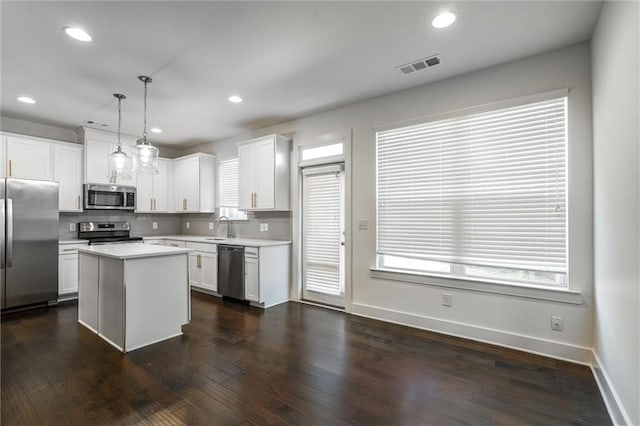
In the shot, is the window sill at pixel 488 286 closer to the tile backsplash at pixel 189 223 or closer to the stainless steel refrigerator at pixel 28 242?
the tile backsplash at pixel 189 223

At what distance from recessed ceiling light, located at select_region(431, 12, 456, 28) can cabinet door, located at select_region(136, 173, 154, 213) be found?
5.57 meters

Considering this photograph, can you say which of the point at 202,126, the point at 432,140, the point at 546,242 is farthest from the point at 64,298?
the point at 546,242

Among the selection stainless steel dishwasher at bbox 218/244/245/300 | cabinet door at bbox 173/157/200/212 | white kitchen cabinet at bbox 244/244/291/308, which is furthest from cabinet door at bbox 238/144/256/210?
cabinet door at bbox 173/157/200/212

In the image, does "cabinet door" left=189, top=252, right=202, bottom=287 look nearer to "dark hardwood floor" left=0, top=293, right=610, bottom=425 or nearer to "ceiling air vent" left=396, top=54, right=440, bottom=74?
"dark hardwood floor" left=0, top=293, right=610, bottom=425

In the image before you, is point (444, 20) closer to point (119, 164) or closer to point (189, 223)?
point (119, 164)

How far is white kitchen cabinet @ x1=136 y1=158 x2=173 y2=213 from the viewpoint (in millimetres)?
5882

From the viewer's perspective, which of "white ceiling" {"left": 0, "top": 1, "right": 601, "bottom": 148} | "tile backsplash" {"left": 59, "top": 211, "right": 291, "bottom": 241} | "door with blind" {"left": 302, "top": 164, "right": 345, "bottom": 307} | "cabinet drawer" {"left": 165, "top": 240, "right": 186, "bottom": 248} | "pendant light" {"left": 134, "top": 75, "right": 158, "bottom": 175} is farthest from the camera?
"cabinet drawer" {"left": 165, "top": 240, "right": 186, "bottom": 248}

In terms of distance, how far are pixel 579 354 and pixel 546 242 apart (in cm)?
98

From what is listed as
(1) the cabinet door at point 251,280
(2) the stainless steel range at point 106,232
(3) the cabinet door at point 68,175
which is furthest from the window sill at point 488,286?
(3) the cabinet door at point 68,175

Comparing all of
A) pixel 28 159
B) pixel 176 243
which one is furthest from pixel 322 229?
pixel 28 159

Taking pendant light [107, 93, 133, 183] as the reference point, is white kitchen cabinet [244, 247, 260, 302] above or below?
below

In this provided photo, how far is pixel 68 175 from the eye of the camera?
4965 mm

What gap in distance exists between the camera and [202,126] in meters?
5.09

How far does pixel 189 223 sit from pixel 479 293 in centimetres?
570
